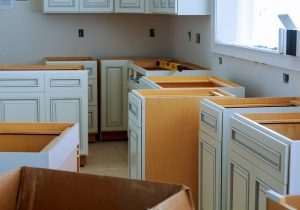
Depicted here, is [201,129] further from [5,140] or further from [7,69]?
[7,69]

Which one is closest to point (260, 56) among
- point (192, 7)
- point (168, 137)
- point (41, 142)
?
point (168, 137)

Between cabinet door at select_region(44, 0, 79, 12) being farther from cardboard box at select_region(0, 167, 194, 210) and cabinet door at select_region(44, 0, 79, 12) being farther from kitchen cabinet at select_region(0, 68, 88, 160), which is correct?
cardboard box at select_region(0, 167, 194, 210)

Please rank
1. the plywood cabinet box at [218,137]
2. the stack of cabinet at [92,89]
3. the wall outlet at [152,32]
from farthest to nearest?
the wall outlet at [152,32]
the stack of cabinet at [92,89]
the plywood cabinet box at [218,137]

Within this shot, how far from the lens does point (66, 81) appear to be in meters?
5.39

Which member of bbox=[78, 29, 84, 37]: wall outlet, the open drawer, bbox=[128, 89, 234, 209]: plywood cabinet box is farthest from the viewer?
bbox=[78, 29, 84, 37]: wall outlet

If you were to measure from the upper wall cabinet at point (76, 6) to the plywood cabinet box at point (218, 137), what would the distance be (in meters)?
3.30

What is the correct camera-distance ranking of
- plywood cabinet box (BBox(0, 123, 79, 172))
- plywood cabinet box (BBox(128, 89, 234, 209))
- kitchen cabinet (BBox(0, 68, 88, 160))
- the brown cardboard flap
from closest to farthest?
the brown cardboard flap → plywood cabinet box (BBox(0, 123, 79, 172)) → plywood cabinet box (BBox(128, 89, 234, 209)) → kitchen cabinet (BBox(0, 68, 88, 160))

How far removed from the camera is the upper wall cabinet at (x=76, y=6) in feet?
21.1

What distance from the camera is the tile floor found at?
531 cm

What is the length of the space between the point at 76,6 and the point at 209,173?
357 cm

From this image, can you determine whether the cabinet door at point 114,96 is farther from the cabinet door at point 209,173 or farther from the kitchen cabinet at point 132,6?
the cabinet door at point 209,173

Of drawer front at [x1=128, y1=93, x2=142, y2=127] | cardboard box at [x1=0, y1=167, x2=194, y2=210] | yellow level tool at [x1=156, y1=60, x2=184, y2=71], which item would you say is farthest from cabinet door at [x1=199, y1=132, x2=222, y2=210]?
cardboard box at [x1=0, y1=167, x2=194, y2=210]

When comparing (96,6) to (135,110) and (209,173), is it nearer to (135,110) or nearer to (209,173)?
(135,110)

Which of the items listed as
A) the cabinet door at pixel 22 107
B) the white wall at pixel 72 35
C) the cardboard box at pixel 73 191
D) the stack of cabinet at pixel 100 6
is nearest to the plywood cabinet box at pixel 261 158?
the cardboard box at pixel 73 191
